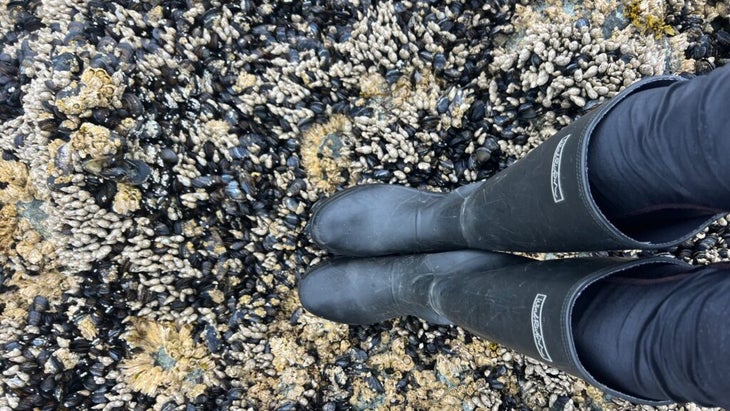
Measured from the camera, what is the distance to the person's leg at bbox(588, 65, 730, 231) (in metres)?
1.23

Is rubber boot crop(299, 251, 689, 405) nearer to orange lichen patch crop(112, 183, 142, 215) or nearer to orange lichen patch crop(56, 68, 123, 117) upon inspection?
orange lichen patch crop(112, 183, 142, 215)

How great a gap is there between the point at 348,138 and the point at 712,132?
1.62 metres

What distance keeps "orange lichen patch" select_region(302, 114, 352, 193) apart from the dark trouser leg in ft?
4.49

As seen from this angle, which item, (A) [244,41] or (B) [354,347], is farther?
(B) [354,347]

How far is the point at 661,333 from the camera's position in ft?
4.44

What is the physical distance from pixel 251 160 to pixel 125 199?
0.60m

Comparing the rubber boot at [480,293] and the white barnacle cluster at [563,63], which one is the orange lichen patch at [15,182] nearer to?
the rubber boot at [480,293]

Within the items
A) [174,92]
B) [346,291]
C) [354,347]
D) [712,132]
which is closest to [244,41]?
[174,92]

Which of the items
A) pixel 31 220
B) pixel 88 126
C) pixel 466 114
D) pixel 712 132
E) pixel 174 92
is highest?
pixel 712 132

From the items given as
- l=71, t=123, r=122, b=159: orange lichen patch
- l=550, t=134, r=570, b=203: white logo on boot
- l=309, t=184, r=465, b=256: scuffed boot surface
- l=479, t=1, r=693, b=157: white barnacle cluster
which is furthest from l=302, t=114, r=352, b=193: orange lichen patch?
l=550, t=134, r=570, b=203: white logo on boot

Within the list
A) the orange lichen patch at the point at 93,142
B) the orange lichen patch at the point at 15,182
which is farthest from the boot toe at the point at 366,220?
the orange lichen patch at the point at 15,182

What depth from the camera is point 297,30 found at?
2.52m

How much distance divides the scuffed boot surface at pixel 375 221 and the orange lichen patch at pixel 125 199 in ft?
2.72

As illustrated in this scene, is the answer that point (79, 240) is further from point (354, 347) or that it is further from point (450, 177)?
point (450, 177)
